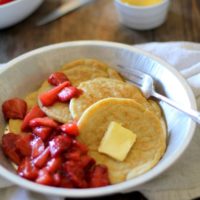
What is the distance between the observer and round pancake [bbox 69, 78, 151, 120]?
119 centimetres

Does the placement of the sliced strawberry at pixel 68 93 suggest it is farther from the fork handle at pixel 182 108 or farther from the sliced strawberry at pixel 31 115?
the fork handle at pixel 182 108

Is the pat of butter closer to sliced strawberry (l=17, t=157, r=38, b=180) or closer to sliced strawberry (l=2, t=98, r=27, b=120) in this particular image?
sliced strawberry (l=17, t=157, r=38, b=180)

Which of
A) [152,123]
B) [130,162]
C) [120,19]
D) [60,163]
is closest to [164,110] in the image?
[152,123]

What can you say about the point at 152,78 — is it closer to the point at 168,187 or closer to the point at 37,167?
the point at 168,187

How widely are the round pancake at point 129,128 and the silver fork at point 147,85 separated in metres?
0.08

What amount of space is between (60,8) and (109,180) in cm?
106

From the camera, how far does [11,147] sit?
3.71ft

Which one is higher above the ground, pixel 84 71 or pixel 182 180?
pixel 84 71

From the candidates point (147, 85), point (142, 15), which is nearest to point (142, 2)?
point (142, 15)

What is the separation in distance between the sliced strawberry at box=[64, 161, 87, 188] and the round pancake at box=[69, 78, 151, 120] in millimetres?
185

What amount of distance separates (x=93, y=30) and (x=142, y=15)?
23 centimetres

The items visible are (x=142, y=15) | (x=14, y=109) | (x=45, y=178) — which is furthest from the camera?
(x=142, y=15)

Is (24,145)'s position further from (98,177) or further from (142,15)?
(142,15)

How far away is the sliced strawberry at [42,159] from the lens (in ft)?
3.48
